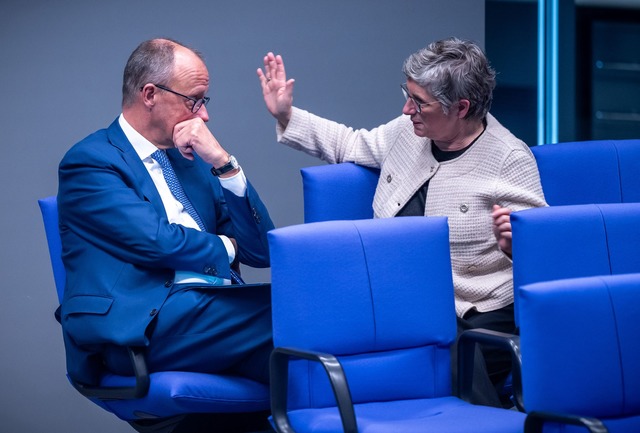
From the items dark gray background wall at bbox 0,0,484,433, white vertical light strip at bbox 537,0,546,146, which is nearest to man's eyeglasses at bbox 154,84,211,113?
dark gray background wall at bbox 0,0,484,433

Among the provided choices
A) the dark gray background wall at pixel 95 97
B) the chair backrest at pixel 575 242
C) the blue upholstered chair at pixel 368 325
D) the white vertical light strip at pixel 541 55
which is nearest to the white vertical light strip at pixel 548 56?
the white vertical light strip at pixel 541 55

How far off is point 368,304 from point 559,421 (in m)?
0.73

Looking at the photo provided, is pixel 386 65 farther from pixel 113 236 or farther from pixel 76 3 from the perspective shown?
pixel 113 236

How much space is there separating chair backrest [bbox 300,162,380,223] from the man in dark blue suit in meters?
0.21

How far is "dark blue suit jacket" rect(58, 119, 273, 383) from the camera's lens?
2873mm

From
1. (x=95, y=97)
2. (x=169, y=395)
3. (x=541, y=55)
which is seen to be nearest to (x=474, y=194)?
(x=169, y=395)

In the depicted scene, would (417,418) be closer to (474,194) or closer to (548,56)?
(474,194)

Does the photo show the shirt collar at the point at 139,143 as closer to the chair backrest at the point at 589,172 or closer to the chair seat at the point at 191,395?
the chair seat at the point at 191,395

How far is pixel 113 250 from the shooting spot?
9.66 ft

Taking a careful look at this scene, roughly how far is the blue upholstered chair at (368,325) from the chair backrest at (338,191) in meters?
0.58

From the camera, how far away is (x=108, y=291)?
9.52ft

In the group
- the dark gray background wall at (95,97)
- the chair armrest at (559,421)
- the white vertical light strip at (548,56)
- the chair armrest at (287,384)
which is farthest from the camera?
the white vertical light strip at (548,56)

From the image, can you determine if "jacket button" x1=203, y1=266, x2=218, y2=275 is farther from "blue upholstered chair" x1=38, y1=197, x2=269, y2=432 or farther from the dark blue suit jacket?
"blue upholstered chair" x1=38, y1=197, x2=269, y2=432

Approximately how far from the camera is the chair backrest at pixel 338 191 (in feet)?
→ 11.0
